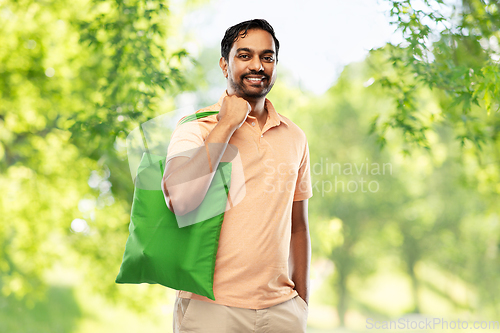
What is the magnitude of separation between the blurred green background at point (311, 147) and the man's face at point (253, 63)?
1.25 meters

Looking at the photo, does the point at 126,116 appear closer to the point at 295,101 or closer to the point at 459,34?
the point at 459,34

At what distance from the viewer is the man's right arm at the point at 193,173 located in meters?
1.09

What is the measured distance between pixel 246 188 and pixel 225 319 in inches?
16.1

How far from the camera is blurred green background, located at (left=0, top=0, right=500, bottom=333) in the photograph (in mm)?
2811

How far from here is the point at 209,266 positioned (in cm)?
117

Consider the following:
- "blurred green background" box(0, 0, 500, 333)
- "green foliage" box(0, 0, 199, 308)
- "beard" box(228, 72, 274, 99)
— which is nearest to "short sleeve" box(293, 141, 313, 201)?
"beard" box(228, 72, 274, 99)

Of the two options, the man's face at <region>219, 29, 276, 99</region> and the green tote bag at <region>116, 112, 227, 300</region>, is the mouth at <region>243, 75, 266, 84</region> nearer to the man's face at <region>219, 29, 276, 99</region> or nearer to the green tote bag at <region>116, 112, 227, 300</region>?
the man's face at <region>219, 29, 276, 99</region>

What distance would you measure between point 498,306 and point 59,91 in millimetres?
13921

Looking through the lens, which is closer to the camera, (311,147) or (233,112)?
(233,112)

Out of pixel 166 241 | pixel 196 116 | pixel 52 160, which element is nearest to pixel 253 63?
pixel 196 116

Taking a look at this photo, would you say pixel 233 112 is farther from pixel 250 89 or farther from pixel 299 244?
pixel 299 244

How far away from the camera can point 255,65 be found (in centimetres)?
131

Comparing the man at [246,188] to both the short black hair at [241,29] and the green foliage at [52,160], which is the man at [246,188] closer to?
the short black hair at [241,29]

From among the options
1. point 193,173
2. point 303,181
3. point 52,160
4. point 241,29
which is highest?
point 52,160
